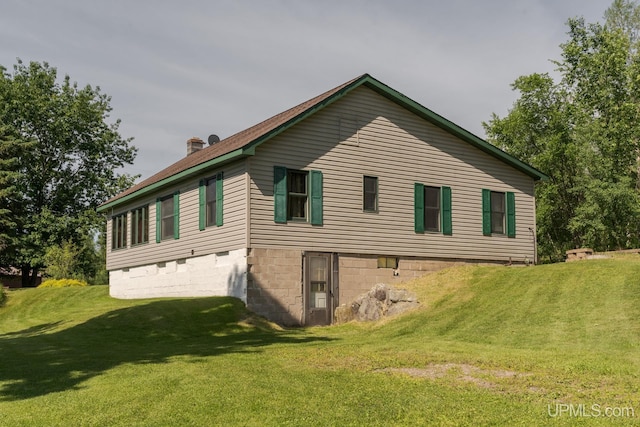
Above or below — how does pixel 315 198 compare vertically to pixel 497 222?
above

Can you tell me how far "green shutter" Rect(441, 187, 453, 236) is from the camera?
83.9 feet

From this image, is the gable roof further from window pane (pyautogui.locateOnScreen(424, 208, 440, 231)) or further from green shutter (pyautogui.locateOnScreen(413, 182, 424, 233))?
window pane (pyautogui.locateOnScreen(424, 208, 440, 231))


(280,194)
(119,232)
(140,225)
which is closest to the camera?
(280,194)

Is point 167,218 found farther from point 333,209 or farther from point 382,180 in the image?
point 382,180

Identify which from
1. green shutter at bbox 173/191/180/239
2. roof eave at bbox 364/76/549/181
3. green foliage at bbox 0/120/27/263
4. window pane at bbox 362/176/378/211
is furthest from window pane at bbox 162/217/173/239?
green foliage at bbox 0/120/27/263

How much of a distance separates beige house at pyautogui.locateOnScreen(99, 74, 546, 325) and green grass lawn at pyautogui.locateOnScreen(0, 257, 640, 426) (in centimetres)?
170

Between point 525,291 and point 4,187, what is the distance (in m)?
34.5

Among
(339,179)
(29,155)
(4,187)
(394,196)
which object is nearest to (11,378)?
(339,179)

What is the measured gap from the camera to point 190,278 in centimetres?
2441

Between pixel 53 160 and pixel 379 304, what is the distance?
35447mm

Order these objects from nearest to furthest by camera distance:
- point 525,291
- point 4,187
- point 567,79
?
1. point 525,291
2. point 4,187
3. point 567,79

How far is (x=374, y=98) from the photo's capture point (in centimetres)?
2462

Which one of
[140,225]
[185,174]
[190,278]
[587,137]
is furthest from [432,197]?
[587,137]

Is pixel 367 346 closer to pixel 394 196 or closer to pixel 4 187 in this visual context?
pixel 394 196
